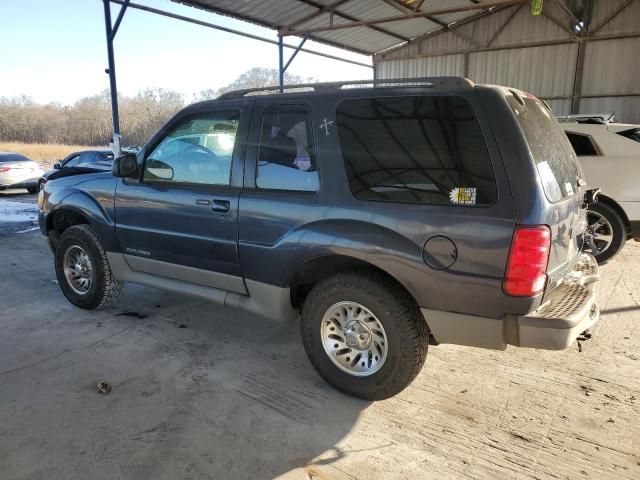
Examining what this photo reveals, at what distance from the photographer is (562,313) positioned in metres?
2.62

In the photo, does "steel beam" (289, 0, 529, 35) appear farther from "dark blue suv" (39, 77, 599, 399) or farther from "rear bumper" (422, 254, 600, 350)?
"rear bumper" (422, 254, 600, 350)

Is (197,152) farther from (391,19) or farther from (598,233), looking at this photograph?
(391,19)

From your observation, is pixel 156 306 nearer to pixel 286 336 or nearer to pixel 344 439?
pixel 286 336

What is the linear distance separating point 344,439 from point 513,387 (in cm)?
129

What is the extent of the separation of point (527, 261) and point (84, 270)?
13.0 feet

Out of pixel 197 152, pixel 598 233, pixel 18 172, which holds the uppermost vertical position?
pixel 197 152

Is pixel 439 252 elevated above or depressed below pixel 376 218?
below

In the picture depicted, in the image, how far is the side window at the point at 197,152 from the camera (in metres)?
3.53

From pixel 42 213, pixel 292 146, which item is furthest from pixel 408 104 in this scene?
pixel 42 213

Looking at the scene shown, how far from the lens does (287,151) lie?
10.6ft

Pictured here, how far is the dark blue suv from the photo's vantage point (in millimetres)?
2520

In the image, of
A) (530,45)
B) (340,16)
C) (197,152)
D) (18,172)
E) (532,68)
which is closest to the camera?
(197,152)

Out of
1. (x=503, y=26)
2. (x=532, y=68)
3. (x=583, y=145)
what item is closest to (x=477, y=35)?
(x=503, y=26)

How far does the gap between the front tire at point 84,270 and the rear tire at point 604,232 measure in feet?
18.0
